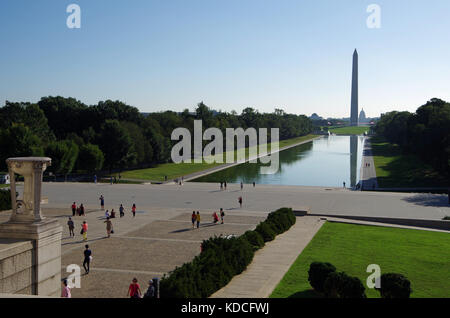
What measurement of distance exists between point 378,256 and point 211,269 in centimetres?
832

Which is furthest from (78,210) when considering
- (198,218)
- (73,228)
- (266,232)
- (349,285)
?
(349,285)

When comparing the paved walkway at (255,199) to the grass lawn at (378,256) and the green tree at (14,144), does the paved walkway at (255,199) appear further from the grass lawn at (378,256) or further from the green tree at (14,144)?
the green tree at (14,144)

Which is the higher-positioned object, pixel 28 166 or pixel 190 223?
pixel 28 166

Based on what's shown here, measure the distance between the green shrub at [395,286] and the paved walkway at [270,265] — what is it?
A: 3529mm

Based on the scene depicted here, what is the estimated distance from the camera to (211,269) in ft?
49.0

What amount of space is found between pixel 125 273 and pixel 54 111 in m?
70.9

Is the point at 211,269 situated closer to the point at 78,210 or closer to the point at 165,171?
the point at 78,210

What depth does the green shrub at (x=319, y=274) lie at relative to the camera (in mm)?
14398

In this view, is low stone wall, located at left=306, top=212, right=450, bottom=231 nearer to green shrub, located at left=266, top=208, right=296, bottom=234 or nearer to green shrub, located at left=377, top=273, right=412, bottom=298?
green shrub, located at left=266, top=208, right=296, bottom=234

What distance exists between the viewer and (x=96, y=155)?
5584 cm

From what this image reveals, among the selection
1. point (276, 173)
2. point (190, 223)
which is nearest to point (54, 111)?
point (276, 173)
